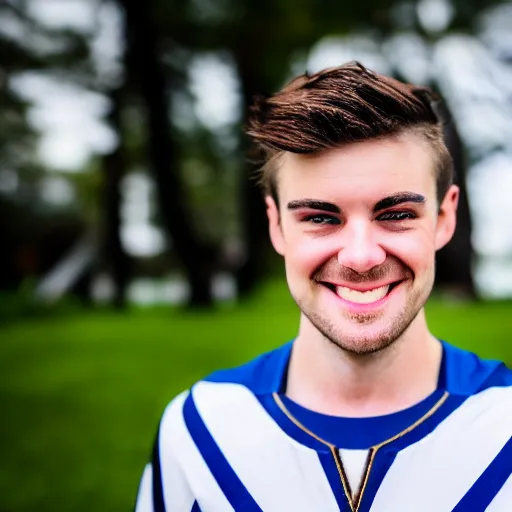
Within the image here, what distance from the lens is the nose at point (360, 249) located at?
1364 mm

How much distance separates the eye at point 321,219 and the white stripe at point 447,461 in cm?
54

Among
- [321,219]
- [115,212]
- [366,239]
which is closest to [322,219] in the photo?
[321,219]

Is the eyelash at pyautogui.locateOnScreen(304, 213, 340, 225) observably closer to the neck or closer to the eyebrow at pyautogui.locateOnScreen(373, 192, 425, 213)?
the eyebrow at pyautogui.locateOnScreen(373, 192, 425, 213)

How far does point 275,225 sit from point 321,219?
0.22 m

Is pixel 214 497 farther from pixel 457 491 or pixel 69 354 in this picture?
pixel 69 354

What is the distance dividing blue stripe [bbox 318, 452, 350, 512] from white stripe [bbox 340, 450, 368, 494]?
0.02m

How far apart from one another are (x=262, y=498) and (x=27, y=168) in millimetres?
21939

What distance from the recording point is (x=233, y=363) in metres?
5.97

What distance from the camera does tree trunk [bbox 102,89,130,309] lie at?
12477 millimetres

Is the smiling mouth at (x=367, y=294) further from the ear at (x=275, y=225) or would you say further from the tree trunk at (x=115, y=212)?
the tree trunk at (x=115, y=212)

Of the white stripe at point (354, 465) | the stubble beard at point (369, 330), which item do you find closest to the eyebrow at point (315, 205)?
the stubble beard at point (369, 330)

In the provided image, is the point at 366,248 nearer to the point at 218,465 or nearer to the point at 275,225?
the point at 275,225

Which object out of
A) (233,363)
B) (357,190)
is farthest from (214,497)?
(233,363)

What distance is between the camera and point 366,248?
1370 mm
